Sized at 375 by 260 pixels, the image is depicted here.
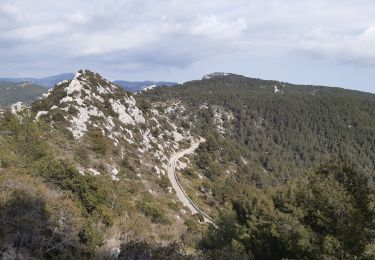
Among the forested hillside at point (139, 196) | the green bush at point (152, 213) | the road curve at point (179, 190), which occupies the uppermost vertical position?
the forested hillside at point (139, 196)

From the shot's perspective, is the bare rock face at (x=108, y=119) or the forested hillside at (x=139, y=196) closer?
the forested hillside at (x=139, y=196)

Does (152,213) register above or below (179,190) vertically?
above

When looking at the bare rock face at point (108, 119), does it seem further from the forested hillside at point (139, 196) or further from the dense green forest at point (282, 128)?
the dense green forest at point (282, 128)

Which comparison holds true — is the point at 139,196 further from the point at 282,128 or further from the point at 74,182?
the point at 282,128

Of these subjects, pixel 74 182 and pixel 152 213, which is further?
pixel 152 213

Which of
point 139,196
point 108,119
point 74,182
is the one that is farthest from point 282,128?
point 74,182

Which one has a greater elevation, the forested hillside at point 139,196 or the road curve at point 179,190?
the forested hillside at point 139,196

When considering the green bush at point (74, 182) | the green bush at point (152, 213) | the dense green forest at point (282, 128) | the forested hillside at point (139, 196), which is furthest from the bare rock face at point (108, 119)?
the dense green forest at point (282, 128)

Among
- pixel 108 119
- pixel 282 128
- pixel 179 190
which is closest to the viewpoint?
pixel 179 190

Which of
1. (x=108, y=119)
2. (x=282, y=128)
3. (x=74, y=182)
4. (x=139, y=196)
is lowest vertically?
(x=139, y=196)

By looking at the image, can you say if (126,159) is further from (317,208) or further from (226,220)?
(317,208)

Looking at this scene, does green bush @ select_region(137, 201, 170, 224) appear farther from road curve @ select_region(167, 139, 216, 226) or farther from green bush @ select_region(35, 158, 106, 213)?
road curve @ select_region(167, 139, 216, 226)

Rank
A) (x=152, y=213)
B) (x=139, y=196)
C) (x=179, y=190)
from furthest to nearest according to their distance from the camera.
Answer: (x=179, y=190), (x=139, y=196), (x=152, y=213)
